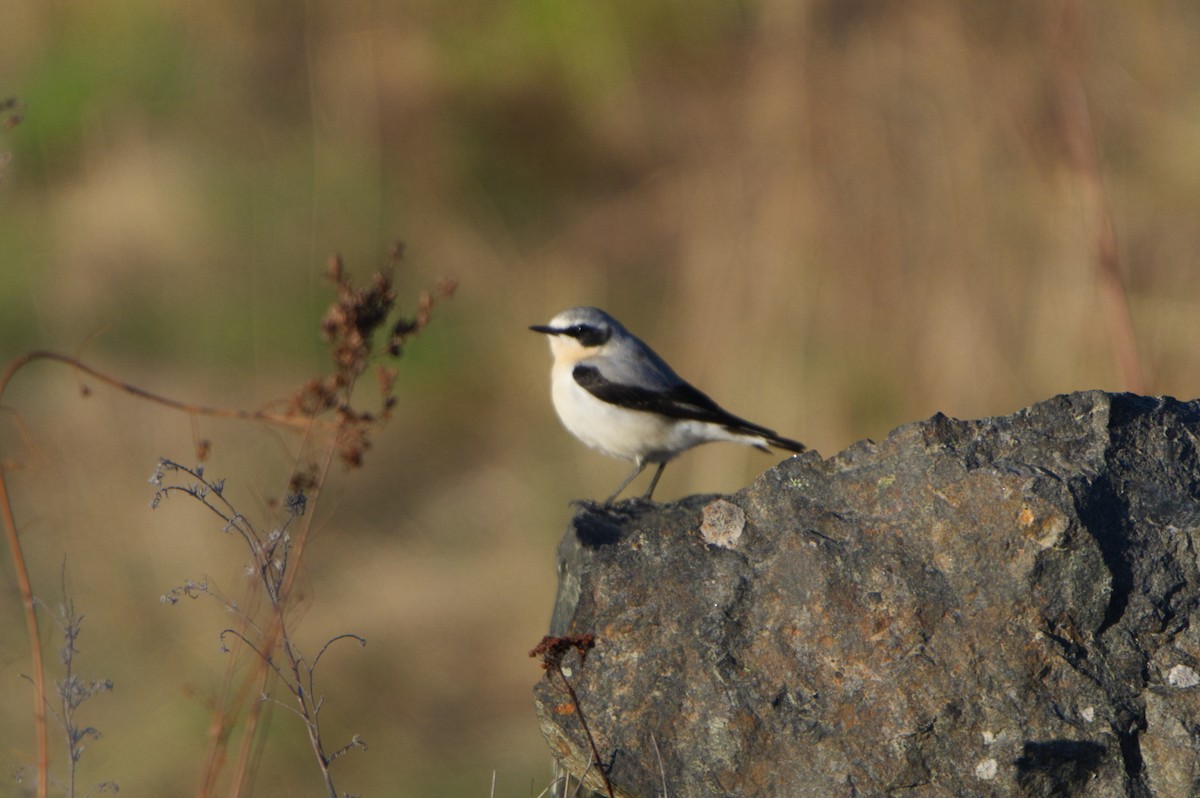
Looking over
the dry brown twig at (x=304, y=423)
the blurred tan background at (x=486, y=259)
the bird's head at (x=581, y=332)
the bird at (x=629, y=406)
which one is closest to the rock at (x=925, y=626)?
the dry brown twig at (x=304, y=423)

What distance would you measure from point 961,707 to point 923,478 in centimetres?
62

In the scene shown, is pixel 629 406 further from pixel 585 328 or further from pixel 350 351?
pixel 350 351

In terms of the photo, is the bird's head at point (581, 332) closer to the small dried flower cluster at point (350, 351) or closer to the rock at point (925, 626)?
the small dried flower cluster at point (350, 351)

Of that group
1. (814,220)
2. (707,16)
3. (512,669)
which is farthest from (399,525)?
(707,16)

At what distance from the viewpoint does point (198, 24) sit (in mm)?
12359

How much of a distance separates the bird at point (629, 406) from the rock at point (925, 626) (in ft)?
8.78

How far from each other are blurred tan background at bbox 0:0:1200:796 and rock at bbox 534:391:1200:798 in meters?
4.22

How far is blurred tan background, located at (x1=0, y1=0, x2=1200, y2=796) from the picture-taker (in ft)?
30.1

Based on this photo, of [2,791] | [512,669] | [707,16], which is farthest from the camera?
[707,16]

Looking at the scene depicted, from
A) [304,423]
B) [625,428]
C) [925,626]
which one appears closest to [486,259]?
[625,428]

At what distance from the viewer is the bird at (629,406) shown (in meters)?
6.65

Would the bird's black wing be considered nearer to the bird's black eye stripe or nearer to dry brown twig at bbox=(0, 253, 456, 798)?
the bird's black eye stripe

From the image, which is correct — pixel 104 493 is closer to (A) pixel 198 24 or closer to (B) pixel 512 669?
(B) pixel 512 669

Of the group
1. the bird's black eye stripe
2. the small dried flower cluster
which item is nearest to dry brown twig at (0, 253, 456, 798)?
the small dried flower cluster
